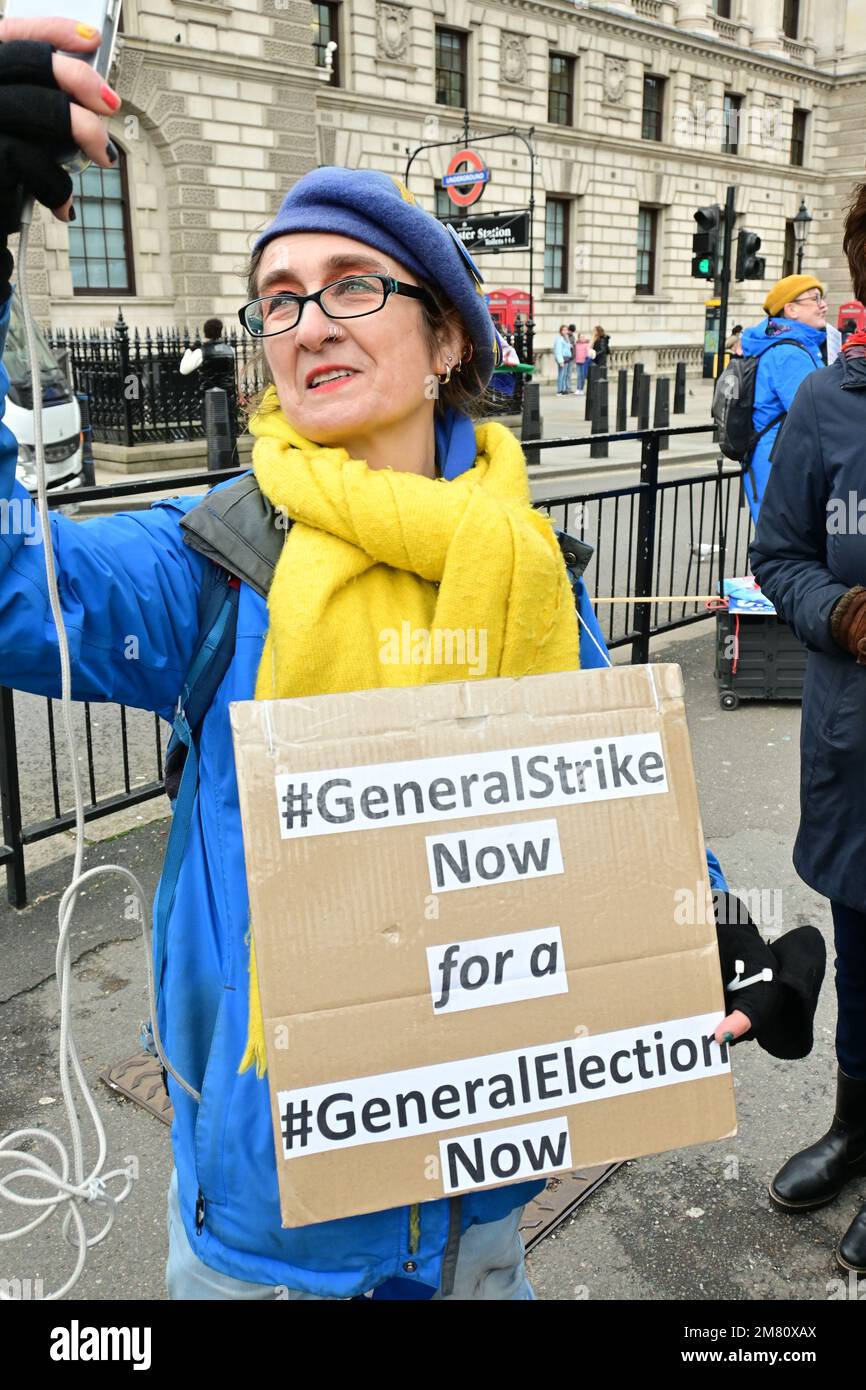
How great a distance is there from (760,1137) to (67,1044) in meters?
2.13

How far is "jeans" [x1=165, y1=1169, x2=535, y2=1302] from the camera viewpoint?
1605mm

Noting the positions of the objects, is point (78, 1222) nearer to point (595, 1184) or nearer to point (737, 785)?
point (595, 1184)

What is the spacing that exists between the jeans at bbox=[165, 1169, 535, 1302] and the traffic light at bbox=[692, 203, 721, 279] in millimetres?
18375

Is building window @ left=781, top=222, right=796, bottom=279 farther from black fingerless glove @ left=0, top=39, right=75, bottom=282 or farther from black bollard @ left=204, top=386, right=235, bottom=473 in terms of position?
black fingerless glove @ left=0, top=39, right=75, bottom=282

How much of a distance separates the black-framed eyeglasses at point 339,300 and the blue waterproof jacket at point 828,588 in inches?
49.2

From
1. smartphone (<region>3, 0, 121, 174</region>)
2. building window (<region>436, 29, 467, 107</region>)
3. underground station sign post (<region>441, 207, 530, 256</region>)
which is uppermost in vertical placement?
building window (<region>436, 29, 467, 107</region>)

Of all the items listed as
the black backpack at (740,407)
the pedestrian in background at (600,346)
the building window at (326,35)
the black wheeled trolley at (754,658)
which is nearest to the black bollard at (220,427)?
the black backpack at (740,407)

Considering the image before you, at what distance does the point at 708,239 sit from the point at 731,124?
88.9 feet

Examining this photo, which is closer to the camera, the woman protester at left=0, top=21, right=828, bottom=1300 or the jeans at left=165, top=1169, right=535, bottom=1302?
the woman protester at left=0, top=21, right=828, bottom=1300

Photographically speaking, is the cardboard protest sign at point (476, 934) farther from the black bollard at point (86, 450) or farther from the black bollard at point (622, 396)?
the black bollard at point (622, 396)

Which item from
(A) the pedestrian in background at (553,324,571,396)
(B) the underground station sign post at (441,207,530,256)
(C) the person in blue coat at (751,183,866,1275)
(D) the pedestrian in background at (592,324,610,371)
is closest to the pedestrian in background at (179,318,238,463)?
(B) the underground station sign post at (441,207,530,256)

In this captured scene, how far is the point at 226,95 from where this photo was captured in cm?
2445

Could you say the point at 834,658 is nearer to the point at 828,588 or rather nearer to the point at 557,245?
the point at 828,588

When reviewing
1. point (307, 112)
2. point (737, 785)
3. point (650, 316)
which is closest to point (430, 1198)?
point (737, 785)
